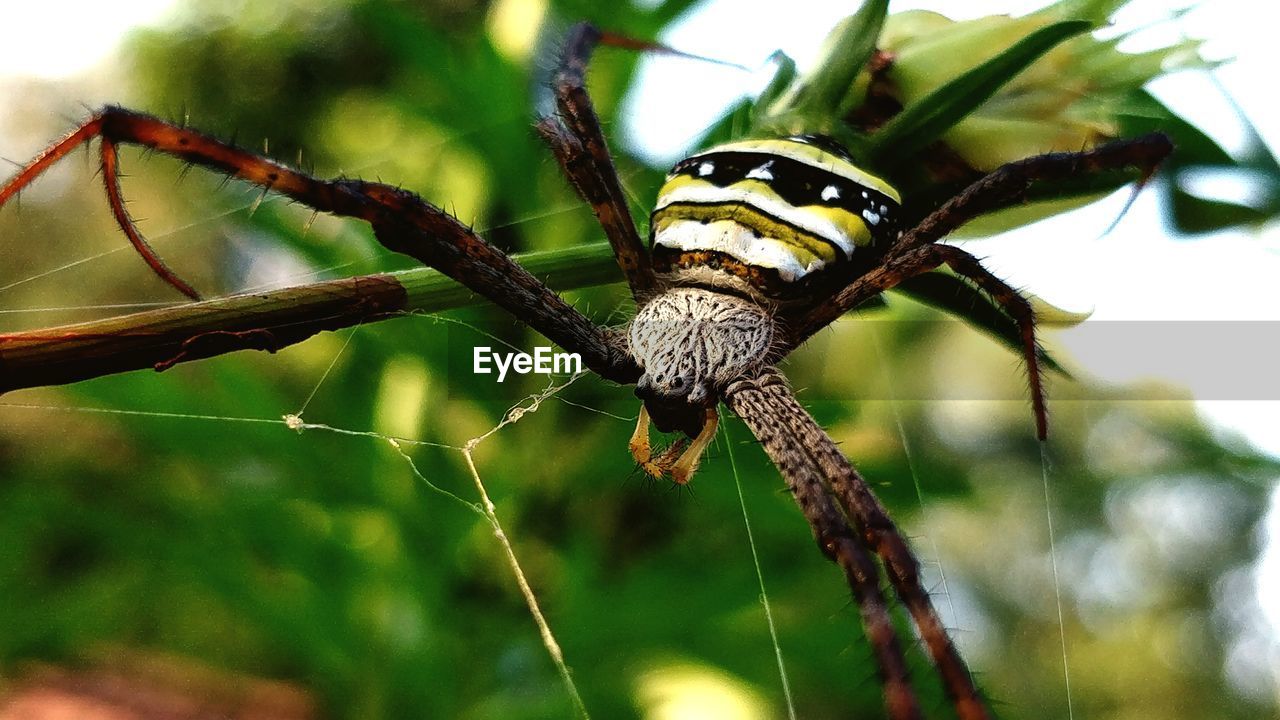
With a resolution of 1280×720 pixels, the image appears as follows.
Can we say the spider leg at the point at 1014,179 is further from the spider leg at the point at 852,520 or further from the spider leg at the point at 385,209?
the spider leg at the point at 385,209

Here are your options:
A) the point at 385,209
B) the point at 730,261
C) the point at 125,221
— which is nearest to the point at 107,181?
the point at 125,221

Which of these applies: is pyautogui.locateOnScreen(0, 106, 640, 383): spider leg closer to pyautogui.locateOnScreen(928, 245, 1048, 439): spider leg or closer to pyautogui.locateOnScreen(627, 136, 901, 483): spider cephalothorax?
pyautogui.locateOnScreen(627, 136, 901, 483): spider cephalothorax

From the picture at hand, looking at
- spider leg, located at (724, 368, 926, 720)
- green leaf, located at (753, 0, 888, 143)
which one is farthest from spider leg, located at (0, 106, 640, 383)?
green leaf, located at (753, 0, 888, 143)

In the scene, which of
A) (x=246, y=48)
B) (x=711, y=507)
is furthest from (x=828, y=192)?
(x=246, y=48)

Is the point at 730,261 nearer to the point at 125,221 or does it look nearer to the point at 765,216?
the point at 765,216

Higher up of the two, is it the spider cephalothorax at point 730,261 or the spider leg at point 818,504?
the spider cephalothorax at point 730,261

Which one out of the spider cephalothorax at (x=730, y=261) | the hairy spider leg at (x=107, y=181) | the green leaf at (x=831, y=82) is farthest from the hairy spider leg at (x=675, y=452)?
the hairy spider leg at (x=107, y=181)

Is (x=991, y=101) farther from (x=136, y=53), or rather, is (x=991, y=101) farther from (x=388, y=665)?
(x=136, y=53)
